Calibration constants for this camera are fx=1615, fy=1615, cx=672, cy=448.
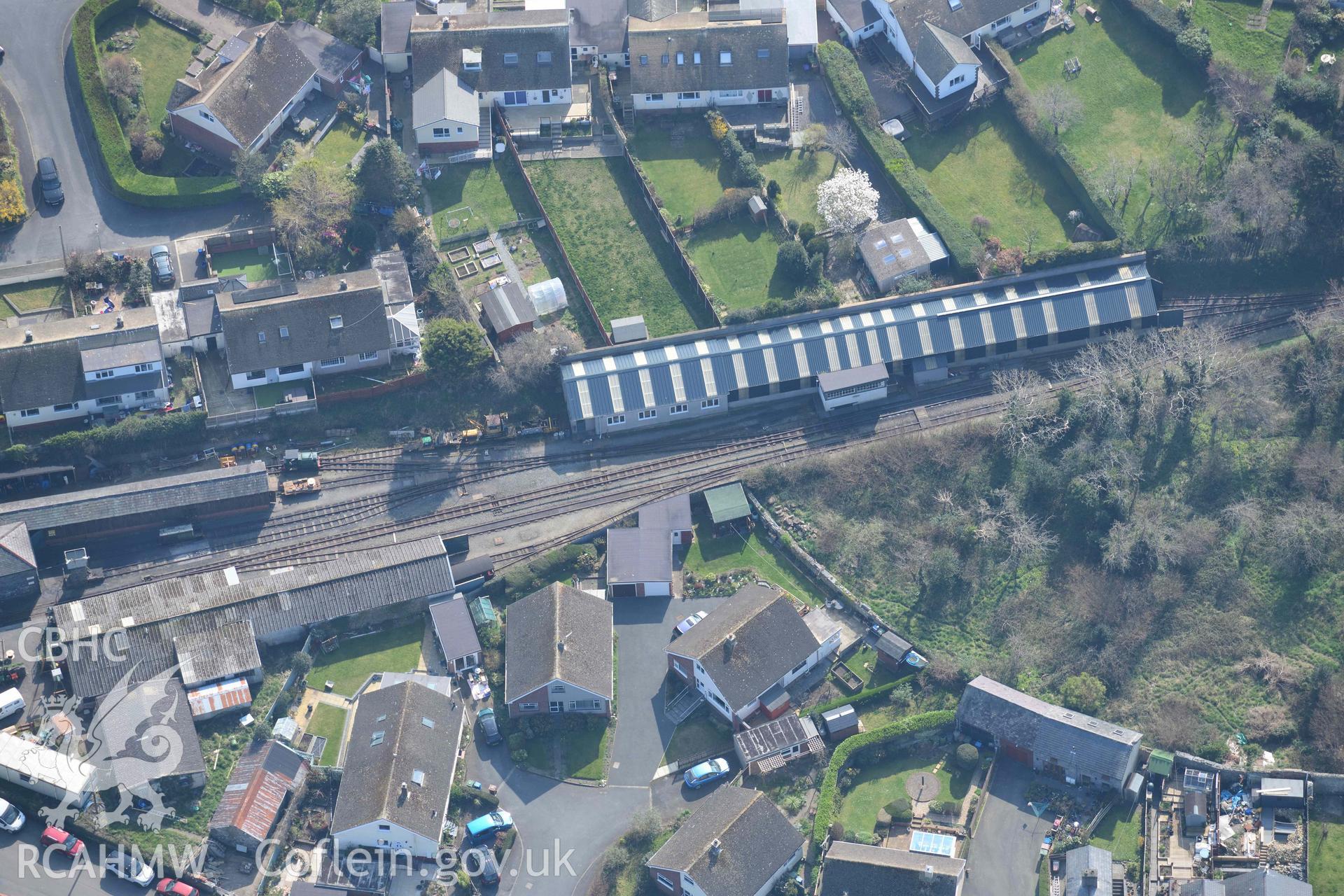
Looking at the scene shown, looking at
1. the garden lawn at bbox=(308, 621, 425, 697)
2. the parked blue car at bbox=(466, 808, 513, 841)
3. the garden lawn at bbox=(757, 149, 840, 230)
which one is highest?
the garden lawn at bbox=(757, 149, 840, 230)

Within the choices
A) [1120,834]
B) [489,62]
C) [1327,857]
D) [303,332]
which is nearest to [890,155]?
[489,62]

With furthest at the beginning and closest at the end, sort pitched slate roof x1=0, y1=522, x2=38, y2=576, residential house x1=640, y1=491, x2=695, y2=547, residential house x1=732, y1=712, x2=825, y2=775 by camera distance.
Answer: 1. residential house x1=640, y1=491, x2=695, y2=547
2. pitched slate roof x1=0, y1=522, x2=38, y2=576
3. residential house x1=732, y1=712, x2=825, y2=775

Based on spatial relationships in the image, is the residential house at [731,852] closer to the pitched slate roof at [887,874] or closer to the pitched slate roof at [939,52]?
the pitched slate roof at [887,874]

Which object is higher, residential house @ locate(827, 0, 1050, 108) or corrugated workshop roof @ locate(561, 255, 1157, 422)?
residential house @ locate(827, 0, 1050, 108)

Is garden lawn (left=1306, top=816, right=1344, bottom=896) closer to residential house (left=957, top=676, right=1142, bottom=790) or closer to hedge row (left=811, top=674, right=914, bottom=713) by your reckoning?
residential house (left=957, top=676, right=1142, bottom=790)

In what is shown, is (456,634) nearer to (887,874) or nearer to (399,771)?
(399,771)

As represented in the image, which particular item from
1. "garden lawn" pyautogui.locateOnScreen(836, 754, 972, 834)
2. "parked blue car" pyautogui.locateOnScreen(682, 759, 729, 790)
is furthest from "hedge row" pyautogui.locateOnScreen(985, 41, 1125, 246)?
"parked blue car" pyautogui.locateOnScreen(682, 759, 729, 790)
